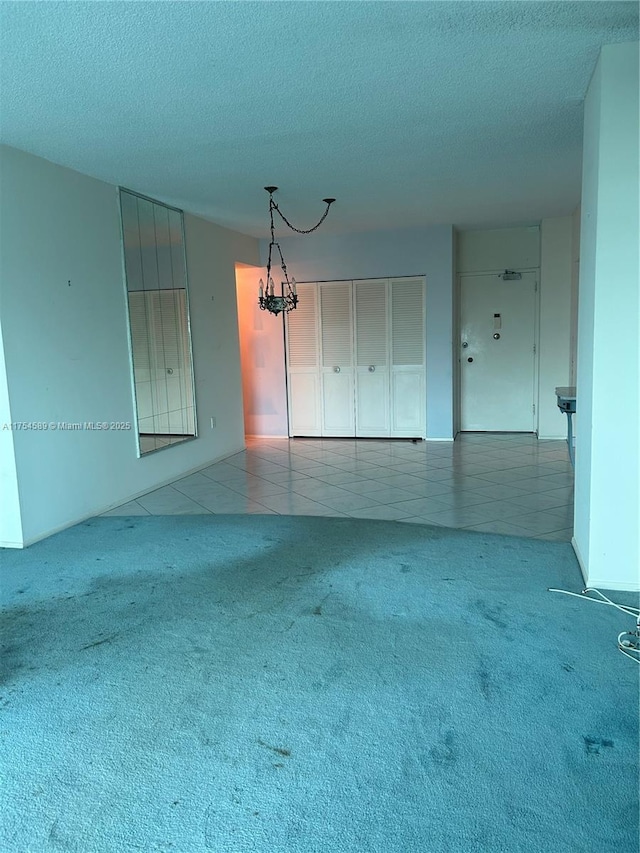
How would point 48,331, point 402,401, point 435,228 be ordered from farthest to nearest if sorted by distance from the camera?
point 402,401, point 435,228, point 48,331

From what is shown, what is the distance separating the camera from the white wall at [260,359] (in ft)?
25.0

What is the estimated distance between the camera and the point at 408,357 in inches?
284

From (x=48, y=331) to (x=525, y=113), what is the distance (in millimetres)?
3218

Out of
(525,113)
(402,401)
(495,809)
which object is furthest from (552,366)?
(495,809)

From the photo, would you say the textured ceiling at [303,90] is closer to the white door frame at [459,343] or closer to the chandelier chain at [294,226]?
the chandelier chain at [294,226]

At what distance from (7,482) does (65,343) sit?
102cm

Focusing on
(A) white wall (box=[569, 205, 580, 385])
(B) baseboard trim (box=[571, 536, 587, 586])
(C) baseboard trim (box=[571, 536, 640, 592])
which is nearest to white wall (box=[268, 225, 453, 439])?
(A) white wall (box=[569, 205, 580, 385])

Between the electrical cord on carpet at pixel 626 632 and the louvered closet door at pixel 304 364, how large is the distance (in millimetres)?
4976

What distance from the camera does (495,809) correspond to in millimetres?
1622

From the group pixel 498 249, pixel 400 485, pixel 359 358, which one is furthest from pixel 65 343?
Result: pixel 498 249

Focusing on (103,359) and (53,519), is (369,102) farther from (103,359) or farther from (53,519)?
(53,519)

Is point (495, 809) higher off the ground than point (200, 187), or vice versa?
point (200, 187)

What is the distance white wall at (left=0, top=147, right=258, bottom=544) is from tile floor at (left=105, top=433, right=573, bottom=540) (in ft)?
1.26

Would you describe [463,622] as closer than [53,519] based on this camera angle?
Yes
